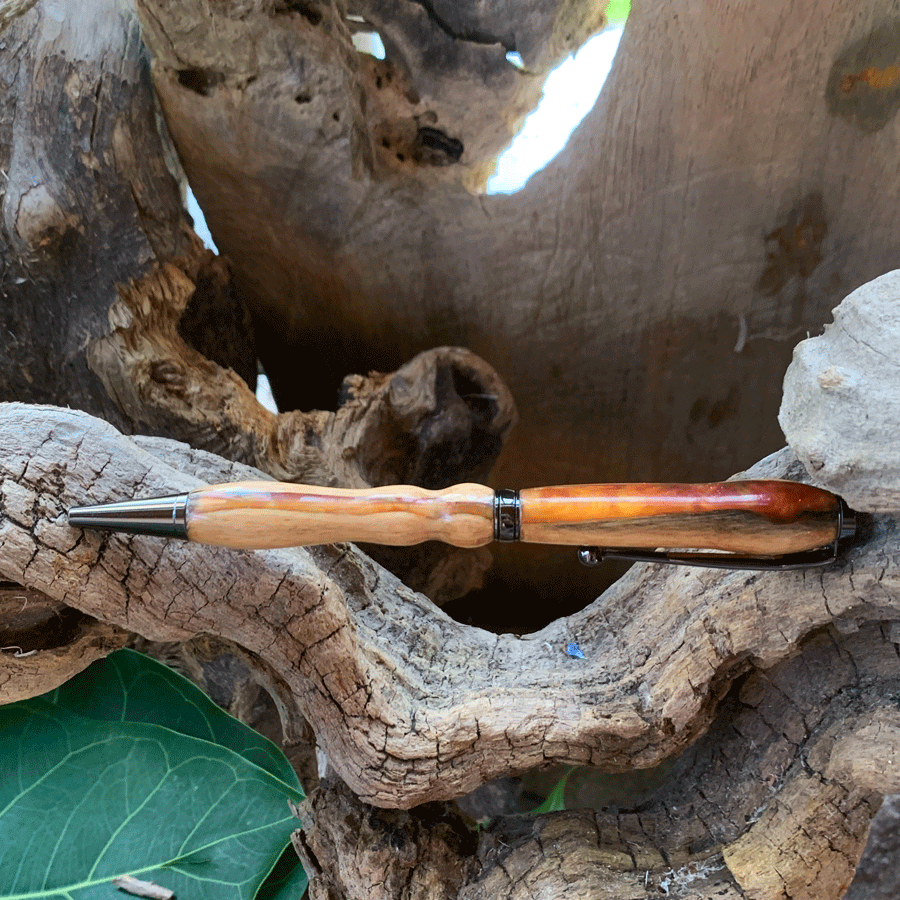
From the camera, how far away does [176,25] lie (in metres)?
0.86

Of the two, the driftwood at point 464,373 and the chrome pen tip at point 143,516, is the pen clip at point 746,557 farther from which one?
the chrome pen tip at point 143,516

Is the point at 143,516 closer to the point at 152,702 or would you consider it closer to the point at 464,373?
the point at 152,702

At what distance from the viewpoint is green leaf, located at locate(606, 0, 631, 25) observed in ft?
3.14

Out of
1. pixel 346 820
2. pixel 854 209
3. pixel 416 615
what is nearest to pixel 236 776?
pixel 346 820

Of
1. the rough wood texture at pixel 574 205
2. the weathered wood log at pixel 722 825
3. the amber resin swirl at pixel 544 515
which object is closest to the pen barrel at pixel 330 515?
the amber resin swirl at pixel 544 515

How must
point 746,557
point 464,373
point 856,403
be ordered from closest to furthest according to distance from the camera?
point 856,403, point 746,557, point 464,373

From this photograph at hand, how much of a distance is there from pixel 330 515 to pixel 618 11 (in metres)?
0.83

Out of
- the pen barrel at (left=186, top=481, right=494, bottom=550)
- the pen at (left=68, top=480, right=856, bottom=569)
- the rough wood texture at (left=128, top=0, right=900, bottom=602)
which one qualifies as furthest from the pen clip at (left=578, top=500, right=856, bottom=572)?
the rough wood texture at (left=128, top=0, right=900, bottom=602)

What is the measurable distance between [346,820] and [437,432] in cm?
55

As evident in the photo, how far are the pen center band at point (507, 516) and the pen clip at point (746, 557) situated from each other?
90 mm

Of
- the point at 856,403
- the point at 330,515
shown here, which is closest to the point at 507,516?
the point at 330,515

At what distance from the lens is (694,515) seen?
62cm

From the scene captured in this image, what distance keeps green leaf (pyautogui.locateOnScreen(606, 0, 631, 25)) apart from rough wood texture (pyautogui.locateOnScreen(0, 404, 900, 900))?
0.66 m

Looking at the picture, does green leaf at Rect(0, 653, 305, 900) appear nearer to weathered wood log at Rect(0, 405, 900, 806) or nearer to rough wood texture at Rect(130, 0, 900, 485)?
weathered wood log at Rect(0, 405, 900, 806)
